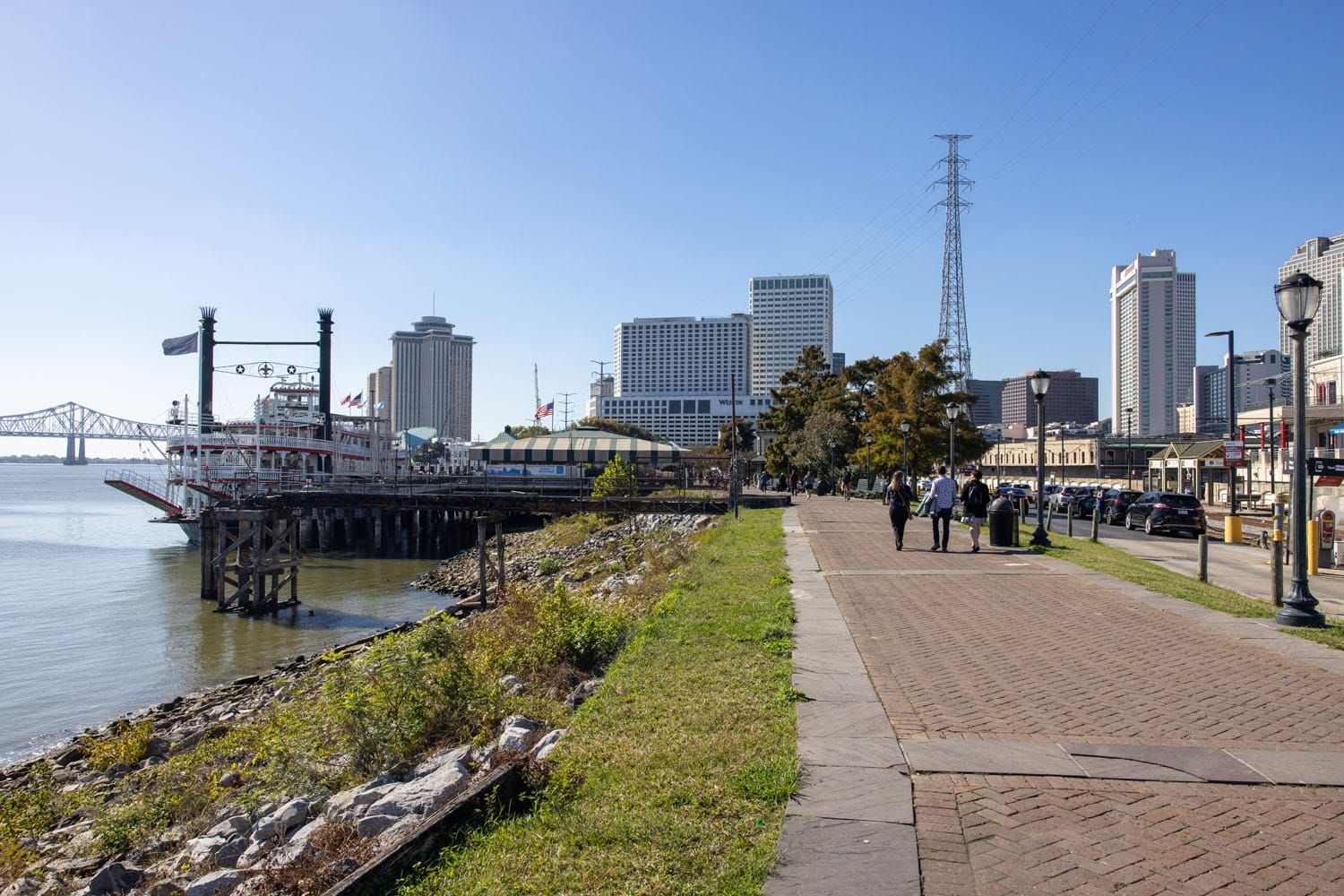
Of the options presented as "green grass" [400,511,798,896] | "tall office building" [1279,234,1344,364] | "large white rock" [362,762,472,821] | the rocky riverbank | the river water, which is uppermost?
"tall office building" [1279,234,1344,364]

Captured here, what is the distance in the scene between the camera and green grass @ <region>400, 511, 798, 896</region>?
4.14 m

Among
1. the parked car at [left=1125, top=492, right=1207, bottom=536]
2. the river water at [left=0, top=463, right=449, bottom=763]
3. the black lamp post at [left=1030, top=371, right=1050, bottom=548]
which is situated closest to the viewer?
the river water at [left=0, top=463, right=449, bottom=763]

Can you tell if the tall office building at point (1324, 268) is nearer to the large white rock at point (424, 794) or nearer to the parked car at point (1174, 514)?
the parked car at point (1174, 514)

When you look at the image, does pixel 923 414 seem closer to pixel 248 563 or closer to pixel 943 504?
pixel 943 504

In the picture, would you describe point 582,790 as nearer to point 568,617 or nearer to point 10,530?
point 568,617

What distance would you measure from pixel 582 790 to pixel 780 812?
1.13m

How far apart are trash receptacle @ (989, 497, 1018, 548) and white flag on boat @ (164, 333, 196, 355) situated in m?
56.6

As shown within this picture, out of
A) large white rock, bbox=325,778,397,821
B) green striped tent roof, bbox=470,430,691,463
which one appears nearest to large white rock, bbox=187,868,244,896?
large white rock, bbox=325,778,397,821

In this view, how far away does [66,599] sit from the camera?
1201 inches

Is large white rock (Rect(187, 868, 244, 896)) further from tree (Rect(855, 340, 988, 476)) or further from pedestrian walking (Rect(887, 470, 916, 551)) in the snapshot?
tree (Rect(855, 340, 988, 476))

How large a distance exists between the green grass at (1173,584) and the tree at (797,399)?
129ft

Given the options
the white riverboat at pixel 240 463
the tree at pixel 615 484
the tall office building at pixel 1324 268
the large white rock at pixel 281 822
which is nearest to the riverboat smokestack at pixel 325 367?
the white riverboat at pixel 240 463

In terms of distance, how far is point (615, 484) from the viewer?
4212 centimetres

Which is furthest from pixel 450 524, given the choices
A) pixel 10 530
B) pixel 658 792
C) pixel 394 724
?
pixel 658 792
